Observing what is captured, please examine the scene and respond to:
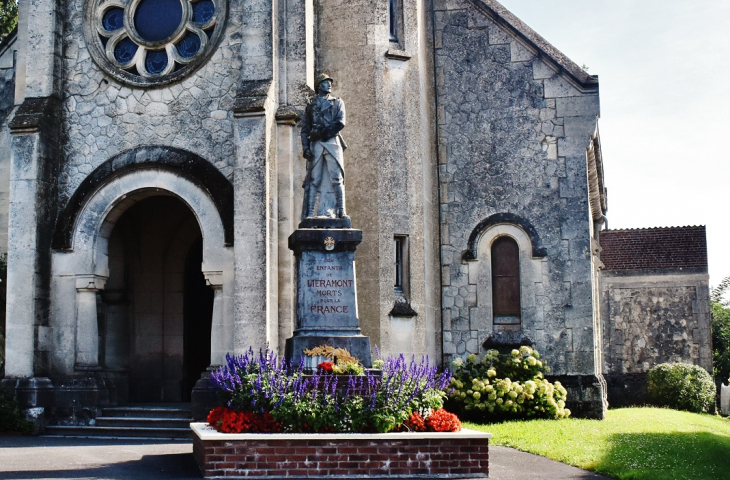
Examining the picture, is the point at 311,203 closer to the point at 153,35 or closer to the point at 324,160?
the point at 324,160

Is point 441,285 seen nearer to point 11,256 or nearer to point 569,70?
point 569,70

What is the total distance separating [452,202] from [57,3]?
8967 millimetres

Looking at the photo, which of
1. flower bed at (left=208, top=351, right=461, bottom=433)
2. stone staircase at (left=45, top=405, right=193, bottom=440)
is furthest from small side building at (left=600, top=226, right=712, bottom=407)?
flower bed at (left=208, top=351, right=461, bottom=433)

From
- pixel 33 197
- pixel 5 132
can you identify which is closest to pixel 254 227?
pixel 33 197

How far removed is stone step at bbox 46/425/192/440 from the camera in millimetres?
15086

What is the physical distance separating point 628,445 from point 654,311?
1407cm

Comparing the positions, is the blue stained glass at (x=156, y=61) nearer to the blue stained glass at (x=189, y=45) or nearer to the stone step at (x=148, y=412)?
the blue stained glass at (x=189, y=45)

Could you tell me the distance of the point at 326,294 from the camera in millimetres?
12430

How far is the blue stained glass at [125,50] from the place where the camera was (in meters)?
17.4

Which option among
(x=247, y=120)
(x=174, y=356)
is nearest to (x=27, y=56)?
(x=247, y=120)

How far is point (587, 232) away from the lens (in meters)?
18.3

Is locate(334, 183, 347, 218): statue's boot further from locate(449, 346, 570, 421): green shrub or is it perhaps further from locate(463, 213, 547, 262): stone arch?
locate(463, 213, 547, 262): stone arch

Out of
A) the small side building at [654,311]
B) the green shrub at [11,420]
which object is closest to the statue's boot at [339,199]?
the green shrub at [11,420]

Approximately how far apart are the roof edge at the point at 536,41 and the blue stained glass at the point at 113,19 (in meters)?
7.49
